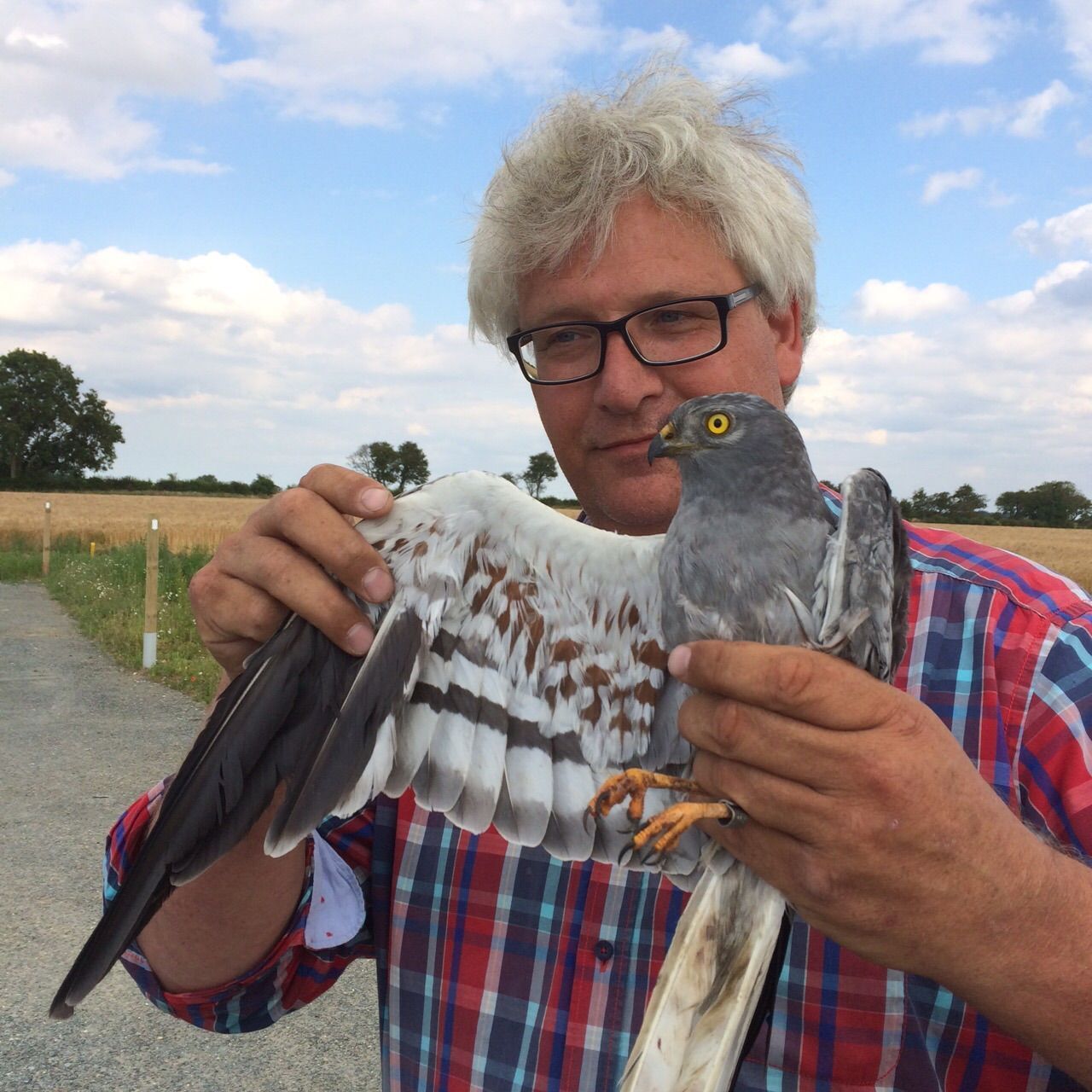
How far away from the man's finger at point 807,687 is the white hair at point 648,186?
1593 mm

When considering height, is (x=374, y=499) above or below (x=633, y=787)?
above

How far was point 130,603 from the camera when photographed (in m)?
18.4

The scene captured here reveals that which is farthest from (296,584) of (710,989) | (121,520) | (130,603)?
(121,520)

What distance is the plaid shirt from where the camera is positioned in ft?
6.62

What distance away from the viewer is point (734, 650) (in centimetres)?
176

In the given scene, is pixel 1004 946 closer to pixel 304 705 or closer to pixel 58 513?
pixel 304 705

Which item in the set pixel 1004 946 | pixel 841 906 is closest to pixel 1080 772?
pixel 1004 946

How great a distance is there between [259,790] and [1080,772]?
1733 mm

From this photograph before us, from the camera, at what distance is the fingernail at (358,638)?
2.14 metres

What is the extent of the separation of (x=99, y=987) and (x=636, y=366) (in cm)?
503

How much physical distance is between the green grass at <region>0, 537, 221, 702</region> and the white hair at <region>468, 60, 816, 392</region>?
5.68m

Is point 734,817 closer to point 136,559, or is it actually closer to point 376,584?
point 376,584

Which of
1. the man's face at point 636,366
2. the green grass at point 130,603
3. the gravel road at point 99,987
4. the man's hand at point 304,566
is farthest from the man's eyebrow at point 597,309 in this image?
the green grass at point 130,603

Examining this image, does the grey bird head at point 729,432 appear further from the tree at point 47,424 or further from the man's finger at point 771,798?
the tree at point 47,424
